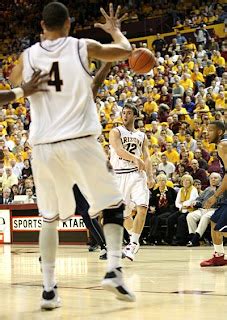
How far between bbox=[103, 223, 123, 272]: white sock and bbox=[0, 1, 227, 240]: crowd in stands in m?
7.69

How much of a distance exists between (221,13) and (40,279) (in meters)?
19.1

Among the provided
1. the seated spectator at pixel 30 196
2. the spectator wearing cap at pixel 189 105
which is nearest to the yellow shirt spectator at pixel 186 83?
the spectator wearing cap at pixel 189 105

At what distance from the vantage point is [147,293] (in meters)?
5.75

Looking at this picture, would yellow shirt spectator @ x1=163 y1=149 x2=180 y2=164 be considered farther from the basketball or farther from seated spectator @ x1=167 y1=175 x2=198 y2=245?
the basketball

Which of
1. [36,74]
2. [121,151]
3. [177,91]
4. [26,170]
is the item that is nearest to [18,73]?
[36,74]

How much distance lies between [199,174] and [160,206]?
3.40 ft

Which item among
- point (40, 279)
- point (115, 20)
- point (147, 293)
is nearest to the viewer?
point (115, 20)

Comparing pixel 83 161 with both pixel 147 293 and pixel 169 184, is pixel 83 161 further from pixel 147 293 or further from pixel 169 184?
pixel 169 184

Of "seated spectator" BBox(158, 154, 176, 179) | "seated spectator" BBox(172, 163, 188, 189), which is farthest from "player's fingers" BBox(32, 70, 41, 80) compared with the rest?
"seated spectator" BBox(158, 154, 176, 179)

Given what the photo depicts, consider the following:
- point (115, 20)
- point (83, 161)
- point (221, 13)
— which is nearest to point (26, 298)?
point (83, 161)

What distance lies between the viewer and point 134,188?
9.45m

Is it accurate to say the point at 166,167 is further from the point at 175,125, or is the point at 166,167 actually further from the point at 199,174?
the point at 175,125

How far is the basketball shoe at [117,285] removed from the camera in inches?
192

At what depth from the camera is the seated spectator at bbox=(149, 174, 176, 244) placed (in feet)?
44.8
